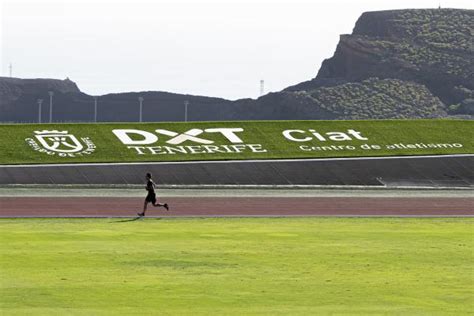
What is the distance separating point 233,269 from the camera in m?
21.7

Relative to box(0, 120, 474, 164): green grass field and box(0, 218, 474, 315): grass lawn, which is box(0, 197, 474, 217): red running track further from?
box(0, 120, 474, 164): green grass field

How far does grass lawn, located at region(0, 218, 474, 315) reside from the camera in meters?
17.1

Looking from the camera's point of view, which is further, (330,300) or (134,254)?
(134,254)

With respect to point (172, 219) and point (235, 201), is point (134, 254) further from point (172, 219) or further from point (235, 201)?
point (235, 201)

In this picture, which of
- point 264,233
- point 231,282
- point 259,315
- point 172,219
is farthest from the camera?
point 172,219

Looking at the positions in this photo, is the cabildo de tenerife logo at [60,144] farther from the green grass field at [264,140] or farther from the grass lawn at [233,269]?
the grass lawn at [233,269]

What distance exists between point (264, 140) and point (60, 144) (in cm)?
1326

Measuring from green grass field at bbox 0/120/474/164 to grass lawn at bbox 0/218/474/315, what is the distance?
28.5 meters

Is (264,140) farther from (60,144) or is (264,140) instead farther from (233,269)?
(233,269)

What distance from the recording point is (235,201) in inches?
1828

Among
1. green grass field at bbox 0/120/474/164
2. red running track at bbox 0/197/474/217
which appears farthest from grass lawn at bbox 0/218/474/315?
green grass field at bbox 0/120/474/164

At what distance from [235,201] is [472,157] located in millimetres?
23032

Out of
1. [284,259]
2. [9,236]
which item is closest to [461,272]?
[284,259]

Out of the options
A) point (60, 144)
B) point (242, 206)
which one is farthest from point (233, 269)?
point (60, 144)
